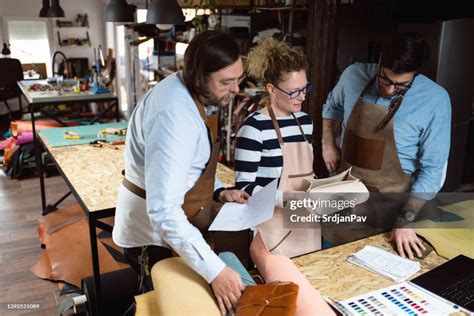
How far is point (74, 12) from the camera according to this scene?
28.5ft

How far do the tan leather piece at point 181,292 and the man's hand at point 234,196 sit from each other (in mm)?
358

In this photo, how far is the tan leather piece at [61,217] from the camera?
12.5 ft

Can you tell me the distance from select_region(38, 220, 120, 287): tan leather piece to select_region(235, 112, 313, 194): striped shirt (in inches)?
67.5

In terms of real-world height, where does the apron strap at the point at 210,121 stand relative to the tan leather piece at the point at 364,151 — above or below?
above

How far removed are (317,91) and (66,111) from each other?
520 cm

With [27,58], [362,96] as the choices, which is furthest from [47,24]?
[362,96]

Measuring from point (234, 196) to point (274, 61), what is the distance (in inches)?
24.4

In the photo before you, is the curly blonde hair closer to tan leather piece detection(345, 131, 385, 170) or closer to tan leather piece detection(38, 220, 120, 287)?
tan leather piece detection(345, 131, 385, 170)

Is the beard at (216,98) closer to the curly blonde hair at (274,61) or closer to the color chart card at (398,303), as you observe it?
the curly blonde hair at (274,61)

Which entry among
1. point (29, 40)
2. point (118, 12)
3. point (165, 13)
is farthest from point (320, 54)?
point (29, 40)

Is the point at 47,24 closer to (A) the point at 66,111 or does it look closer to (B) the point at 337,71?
(A) the point at 66,111

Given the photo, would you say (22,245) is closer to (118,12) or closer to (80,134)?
(80,134)

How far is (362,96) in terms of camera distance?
6.94 feet

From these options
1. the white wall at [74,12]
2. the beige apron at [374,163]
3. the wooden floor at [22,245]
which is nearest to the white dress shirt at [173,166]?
the beige apron at [374,163]
